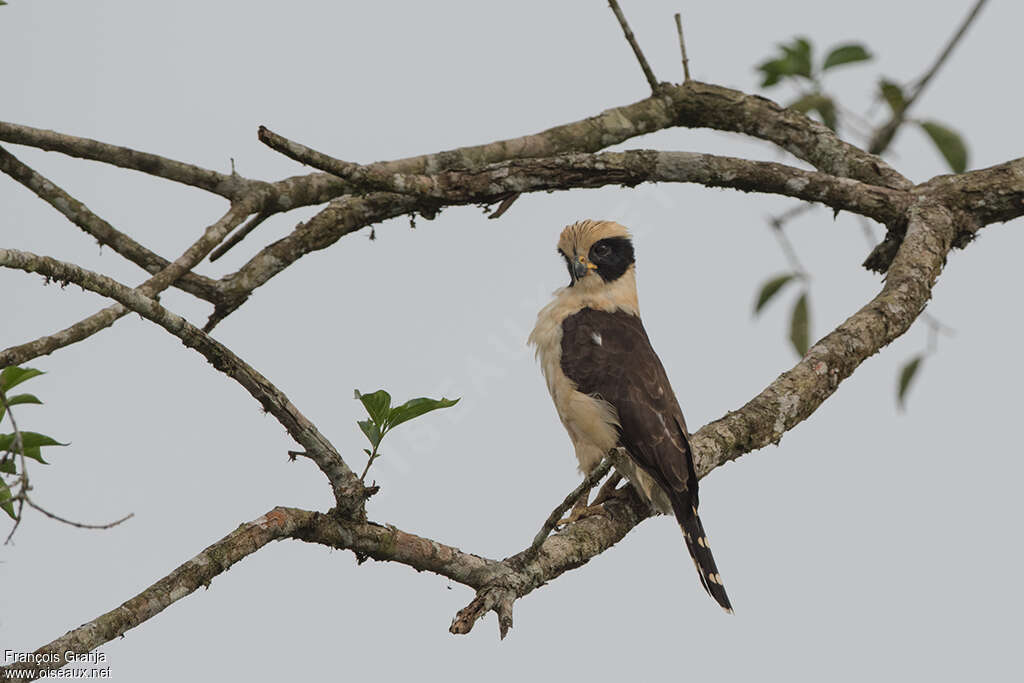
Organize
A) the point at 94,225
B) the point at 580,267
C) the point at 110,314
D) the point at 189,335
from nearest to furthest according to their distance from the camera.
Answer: the point at 189,335 → the point at 110,314 → the point at 94,225 → the point at 580,267

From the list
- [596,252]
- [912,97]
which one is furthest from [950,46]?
[596,252]

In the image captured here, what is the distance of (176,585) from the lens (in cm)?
287

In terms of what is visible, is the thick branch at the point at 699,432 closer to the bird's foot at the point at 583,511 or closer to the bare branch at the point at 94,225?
the bird's foot at the point at 583,511

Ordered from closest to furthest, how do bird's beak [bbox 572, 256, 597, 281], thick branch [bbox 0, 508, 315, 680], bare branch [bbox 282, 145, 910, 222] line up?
1. thick branch [bbox 0, 508, 315, 680]
2. bare branch [bbox 282, 145, 910, 222]
3. bird's beak [bbox 572, 256, 597, 281]

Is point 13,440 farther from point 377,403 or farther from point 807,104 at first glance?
point 807,104

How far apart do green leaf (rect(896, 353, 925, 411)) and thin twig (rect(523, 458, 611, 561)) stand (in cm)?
327

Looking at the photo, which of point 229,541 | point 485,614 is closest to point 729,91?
point 485,614

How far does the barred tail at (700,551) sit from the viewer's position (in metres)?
5.00

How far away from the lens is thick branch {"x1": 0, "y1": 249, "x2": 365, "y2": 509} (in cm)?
298

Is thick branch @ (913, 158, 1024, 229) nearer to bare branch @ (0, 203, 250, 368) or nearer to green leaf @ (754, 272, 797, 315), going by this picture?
green leaf @ (754, 272, 797, 315)

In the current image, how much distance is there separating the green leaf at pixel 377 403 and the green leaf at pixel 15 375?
0.86 m

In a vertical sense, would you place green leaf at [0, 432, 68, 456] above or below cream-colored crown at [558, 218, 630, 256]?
below

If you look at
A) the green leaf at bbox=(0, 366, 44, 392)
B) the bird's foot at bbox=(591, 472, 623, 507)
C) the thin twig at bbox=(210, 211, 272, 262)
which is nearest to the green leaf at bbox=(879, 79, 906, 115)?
the bird's foot at bbox=(591, 472, 623, 507)

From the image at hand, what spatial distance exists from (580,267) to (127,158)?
2.58 meters
